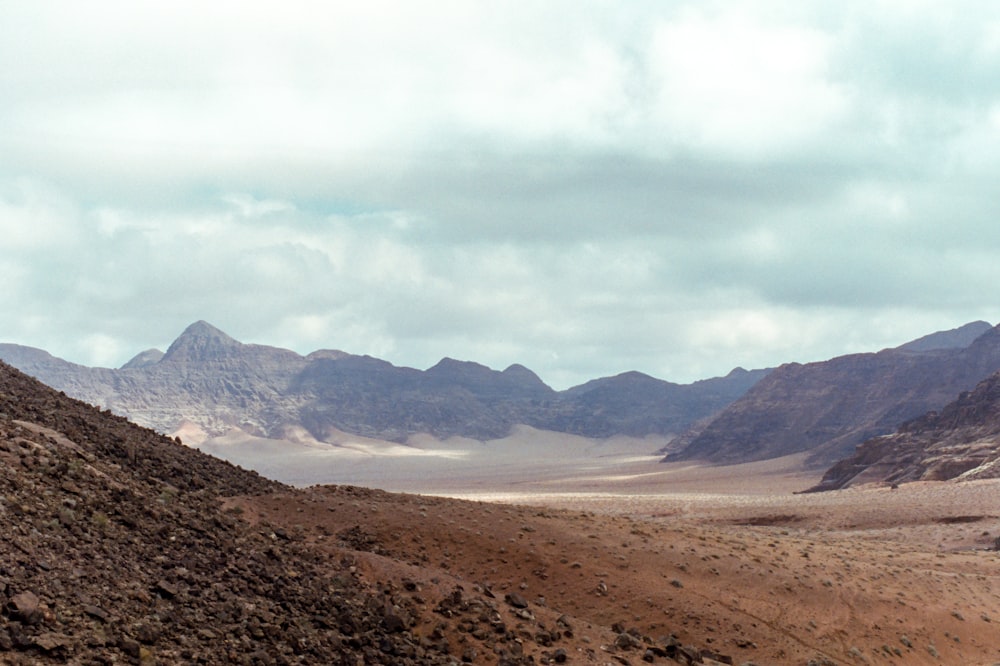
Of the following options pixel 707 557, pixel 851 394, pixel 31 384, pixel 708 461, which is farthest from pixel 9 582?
pixel 851 394

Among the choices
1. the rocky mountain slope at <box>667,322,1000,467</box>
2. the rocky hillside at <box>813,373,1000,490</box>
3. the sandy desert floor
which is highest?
the rocky mountain slope at <box>667,322,1000,467</box>

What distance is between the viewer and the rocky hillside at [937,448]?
7706cm

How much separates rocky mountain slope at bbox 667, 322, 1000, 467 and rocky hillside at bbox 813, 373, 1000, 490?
42.5 metres

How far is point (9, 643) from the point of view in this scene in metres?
9.56

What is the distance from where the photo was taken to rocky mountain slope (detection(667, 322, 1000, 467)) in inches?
6053

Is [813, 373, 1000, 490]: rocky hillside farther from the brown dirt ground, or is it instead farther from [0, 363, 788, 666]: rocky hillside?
[0, 363, 788, 666]: rocky hillside

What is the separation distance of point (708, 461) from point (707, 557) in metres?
145


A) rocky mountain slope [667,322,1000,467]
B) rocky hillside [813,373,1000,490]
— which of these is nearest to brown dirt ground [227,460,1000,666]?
rocky hillside [813,373,1000,490]

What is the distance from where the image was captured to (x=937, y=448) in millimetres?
86500

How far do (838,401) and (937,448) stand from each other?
85.6m

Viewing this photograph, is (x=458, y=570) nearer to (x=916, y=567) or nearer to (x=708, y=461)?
(x=916, y=567)

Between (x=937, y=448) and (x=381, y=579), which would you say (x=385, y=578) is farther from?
(x=937, y=448)

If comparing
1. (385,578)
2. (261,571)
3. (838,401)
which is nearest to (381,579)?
(385,578)

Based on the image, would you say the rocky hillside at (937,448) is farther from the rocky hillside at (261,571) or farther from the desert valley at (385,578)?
the rocky hillside at (261,571)
